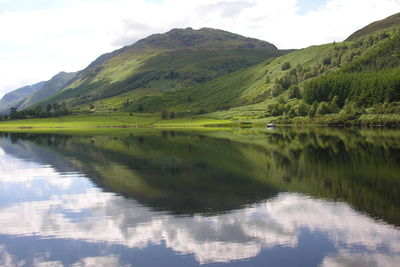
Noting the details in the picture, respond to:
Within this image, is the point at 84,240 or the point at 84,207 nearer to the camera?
the point at 84,240

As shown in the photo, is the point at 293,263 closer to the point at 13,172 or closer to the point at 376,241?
the point at 376,241

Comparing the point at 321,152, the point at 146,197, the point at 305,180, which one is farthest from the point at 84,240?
the point at 321,152

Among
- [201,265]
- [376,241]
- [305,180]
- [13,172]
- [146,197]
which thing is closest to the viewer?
[201,265]

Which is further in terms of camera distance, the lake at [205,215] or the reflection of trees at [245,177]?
the reflection of trees at [245,177]

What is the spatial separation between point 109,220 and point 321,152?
51.6 m

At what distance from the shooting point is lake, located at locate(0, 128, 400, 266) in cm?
2311

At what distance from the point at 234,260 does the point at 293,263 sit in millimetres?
3099

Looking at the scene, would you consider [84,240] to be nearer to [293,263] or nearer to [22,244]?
[22,244]

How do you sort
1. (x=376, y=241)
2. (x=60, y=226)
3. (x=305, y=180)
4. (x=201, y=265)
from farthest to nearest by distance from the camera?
1. (x=305, y=180)
2. (x=60, y=226)
3. (x=376, y=241)
4. (x=201, y=265)

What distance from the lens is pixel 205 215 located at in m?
31.1

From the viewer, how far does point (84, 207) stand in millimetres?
35438

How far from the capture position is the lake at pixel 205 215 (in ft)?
75.8

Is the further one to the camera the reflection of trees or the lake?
the reflection of trees

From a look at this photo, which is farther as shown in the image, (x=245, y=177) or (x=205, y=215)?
(x=245, y=177)
